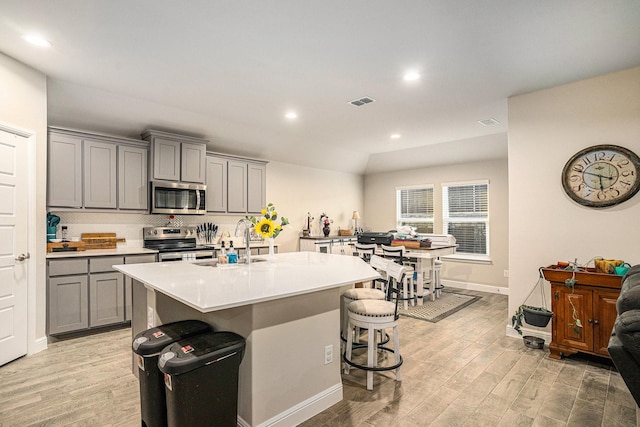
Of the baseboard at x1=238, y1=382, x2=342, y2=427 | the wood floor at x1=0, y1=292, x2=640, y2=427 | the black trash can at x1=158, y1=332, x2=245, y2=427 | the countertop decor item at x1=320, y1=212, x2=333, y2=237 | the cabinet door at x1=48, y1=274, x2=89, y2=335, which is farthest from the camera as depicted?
the countertop decor item at x1=320, y1=212, x2=333, y2=237

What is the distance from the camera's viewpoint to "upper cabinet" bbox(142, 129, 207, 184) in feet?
14.8

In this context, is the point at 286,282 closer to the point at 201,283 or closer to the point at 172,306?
the point at 201,283

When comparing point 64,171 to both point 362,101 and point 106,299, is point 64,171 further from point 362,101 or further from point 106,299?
point 362,101

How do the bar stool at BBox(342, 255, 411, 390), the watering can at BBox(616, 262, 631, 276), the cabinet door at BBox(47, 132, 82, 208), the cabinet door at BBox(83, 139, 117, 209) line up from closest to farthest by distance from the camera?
the bar stool at BBox(342, 255, 411, 390)
the watering can at BBox(616, 262, 631, 276)
the cabinet door at BBox(47, 132, 82, 208)
the cabinet door at BBox(83, 139, 117, 209)

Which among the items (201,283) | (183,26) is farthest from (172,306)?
(183,26)

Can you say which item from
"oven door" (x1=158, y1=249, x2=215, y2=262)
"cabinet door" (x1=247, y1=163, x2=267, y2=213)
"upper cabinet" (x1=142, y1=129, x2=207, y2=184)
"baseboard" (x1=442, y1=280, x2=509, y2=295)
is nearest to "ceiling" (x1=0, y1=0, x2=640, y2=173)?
"upper cabinet" (x1=142, y1=129, x2=207, y2=184)

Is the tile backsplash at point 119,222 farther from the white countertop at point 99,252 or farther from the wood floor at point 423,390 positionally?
the wood floor at point 423,390

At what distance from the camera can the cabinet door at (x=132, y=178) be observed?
4.32m

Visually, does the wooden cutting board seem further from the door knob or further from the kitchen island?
the kitchen island

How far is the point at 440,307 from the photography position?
5070 mm

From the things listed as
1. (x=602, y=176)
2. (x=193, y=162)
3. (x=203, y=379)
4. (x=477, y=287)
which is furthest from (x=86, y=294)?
(x=477, y=287)

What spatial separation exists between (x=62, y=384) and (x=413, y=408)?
2749mm

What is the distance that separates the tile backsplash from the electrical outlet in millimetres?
3522

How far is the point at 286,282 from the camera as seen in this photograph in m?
2.18
